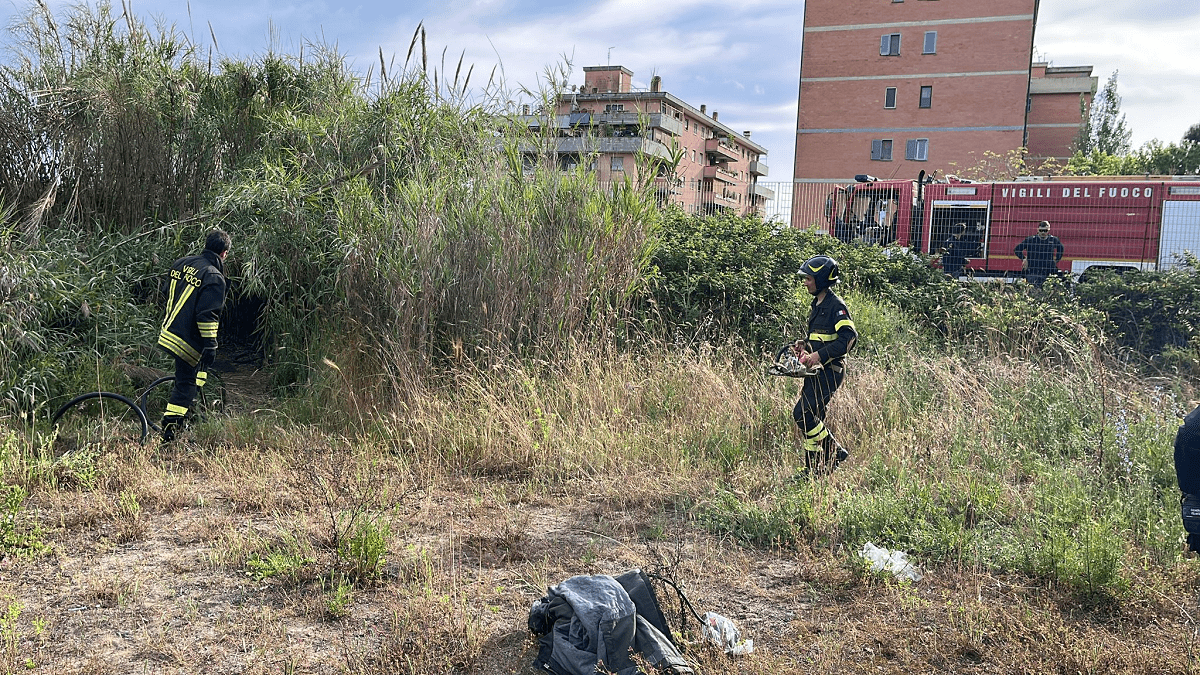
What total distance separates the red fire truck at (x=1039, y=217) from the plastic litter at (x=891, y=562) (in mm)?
10993

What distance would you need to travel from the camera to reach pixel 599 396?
267 inches

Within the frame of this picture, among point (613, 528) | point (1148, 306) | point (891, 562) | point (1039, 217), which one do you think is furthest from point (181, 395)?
point (1039, 217)

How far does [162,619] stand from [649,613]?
2.13m

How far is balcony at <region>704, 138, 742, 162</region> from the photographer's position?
78.6m

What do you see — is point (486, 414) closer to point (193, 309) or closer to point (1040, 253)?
point (193, 309)

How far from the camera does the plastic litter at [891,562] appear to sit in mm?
4238

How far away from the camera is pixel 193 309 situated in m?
6.48

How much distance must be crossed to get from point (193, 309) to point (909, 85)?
142ft

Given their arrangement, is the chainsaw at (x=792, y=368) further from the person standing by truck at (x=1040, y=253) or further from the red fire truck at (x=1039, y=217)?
the person standing by truck at (x=1040, y=253)

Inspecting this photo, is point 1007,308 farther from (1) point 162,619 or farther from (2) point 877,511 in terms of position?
(1) point 162,619

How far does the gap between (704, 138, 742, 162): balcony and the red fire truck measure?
209 feet

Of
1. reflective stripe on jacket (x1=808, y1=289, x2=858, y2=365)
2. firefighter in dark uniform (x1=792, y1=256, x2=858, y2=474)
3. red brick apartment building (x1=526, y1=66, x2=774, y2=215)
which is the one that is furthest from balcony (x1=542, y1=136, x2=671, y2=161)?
reflective stripe on jacket (x1=808, y1=289, x2=858, y2=365)

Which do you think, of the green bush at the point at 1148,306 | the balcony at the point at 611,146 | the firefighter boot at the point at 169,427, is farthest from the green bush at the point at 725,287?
the firefighter boot at the point at 169,427

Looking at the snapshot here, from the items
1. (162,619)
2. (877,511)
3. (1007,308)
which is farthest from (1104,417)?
(162,619)
